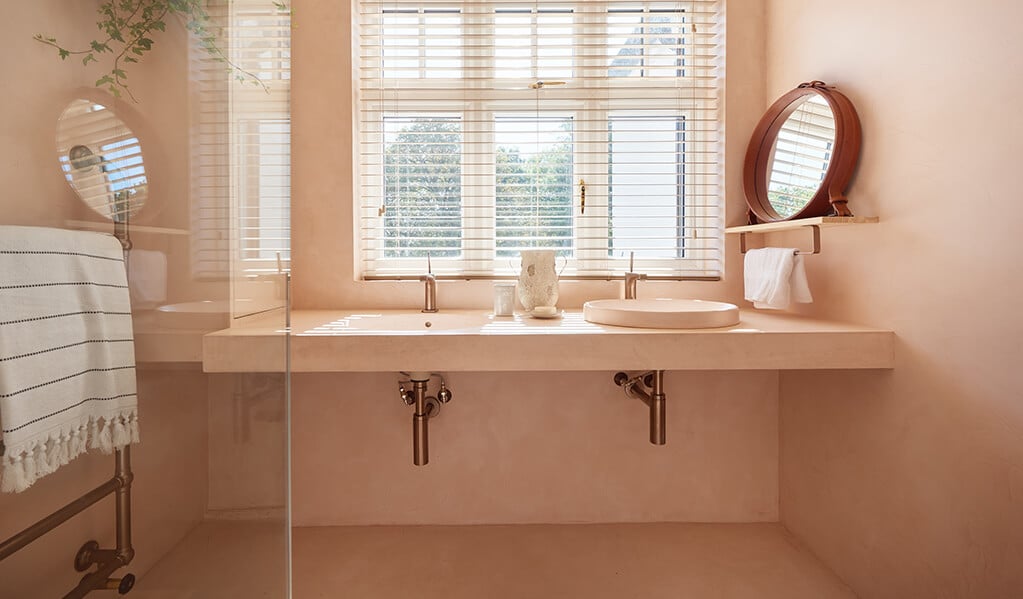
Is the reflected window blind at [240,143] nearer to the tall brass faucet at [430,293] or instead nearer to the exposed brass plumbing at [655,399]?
the tall brass faucet at [430,293]

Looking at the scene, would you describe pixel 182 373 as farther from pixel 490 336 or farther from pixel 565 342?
pixel 565 342

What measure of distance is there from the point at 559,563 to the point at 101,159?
1.59 m

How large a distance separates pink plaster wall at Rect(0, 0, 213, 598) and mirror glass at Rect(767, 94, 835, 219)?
1574mm

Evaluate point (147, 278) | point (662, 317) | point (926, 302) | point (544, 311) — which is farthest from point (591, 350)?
point (147, 278)

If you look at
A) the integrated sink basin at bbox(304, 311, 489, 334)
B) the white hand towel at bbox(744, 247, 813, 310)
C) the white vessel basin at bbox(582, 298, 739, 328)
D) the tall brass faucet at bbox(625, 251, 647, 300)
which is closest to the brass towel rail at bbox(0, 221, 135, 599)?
the integrated sink basin at bbox(304, 311, 489, 334)

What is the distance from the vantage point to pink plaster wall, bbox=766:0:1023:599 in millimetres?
963

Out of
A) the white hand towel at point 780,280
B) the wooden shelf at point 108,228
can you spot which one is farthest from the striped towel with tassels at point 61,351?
the white hand towel at point 780,280

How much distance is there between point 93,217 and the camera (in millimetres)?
520

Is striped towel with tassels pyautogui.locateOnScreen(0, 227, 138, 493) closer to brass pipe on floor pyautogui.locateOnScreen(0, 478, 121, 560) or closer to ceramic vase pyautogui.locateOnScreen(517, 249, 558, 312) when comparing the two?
brass pipe on floor pyautogui.locateOnScreen(0, 478, 121, 560)

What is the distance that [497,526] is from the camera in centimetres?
178

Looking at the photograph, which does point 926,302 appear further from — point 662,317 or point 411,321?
point 411,321

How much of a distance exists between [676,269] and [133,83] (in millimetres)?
1742

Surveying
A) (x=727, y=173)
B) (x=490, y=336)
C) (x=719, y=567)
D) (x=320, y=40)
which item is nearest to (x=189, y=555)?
(x=490, y=336)

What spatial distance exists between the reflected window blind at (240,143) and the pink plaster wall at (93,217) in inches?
1.5
